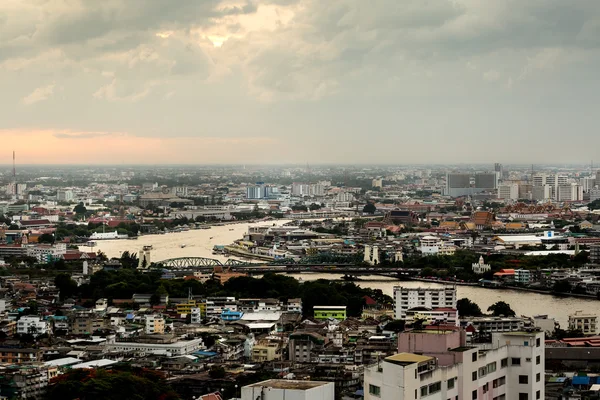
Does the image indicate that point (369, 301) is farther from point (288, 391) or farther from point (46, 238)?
point (46, 238)

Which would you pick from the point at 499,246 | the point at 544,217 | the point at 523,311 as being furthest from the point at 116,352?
the point at 544,217

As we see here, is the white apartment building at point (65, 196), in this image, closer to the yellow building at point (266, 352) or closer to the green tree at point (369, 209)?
the green tree at point (369, 209)

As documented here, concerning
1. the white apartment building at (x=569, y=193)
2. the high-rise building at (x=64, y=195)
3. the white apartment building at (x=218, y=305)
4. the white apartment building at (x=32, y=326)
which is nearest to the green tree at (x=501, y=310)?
the white apartment building at (x=218, y=305)

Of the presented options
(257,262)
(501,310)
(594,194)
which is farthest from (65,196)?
(501,310)

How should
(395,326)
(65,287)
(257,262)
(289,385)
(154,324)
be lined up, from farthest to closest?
1. (257,262)
2. (65,287)
3. (154,324)
4. (395,326)
5. (289,385)

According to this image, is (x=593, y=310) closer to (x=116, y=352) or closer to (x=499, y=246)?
(x=116, y=352)

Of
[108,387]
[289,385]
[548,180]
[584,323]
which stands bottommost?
[584,323]
